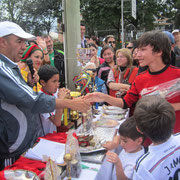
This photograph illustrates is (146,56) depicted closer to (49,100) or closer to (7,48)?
(49,100)

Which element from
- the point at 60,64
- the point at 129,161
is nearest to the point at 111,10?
the point at 60,64

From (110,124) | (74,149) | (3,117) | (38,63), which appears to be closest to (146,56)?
(110,124)

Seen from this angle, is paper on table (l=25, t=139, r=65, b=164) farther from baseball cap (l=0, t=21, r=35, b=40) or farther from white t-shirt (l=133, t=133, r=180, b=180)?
baseball cap (l=0, t=21, r=35, b=40)

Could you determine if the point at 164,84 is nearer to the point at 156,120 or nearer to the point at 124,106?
the point at 124,106

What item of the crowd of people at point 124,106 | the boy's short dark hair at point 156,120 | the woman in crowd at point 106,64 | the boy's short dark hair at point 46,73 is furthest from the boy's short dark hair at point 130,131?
the woman in crowd at point 106,64

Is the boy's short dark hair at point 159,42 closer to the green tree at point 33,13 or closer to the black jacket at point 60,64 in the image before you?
the black jacket at point 60,64

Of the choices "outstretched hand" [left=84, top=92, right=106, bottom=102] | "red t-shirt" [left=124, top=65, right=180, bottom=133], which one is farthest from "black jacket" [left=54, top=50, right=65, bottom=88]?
"red t-shirt" [left=124, top=65, right=180, bottom=133]

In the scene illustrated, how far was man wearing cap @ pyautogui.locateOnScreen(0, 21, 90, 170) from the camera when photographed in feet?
4.68

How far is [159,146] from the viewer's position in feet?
3.82

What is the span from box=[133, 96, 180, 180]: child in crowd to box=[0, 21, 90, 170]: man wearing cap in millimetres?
816

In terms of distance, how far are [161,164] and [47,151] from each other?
3.06 feet

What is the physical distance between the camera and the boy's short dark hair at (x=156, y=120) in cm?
115

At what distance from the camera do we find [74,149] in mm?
1407

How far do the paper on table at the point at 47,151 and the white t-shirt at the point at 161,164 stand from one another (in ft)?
2.10
